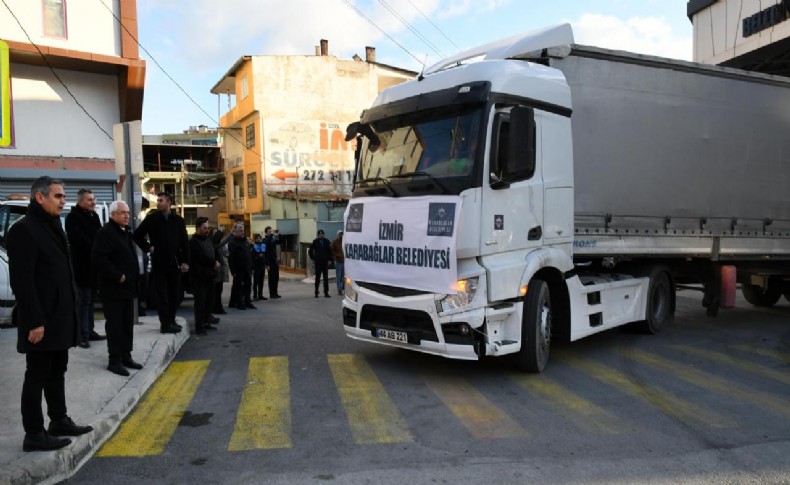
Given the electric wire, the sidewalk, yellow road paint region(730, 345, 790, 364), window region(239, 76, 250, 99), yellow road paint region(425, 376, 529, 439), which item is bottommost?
yellow road paint region(730, 345, 790, 364)

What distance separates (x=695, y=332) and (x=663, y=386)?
12.8 ft

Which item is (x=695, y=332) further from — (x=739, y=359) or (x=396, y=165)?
(x=396, y=165)

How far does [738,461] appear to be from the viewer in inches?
168

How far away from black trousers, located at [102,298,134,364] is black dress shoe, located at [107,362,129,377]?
35mm

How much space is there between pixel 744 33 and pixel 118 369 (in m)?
16.9

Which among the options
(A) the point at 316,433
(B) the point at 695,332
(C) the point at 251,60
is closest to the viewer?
(A) the point at 316,433

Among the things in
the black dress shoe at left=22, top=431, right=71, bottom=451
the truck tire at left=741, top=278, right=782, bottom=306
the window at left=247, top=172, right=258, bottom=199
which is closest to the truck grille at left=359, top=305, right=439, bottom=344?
the black dress shoe at left=22, top=431, right=71, bottom=451

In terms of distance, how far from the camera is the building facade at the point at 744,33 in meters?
14.1

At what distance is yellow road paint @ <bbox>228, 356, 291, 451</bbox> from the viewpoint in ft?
15.4

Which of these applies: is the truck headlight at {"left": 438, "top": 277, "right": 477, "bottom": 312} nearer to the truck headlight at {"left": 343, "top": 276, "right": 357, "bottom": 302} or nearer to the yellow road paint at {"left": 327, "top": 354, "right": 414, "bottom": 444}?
the yellow road paint at {"left": 327, "top": 354, "right": 414, "bottom": 444}

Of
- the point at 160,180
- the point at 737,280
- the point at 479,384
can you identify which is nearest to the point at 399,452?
the point at 479,384

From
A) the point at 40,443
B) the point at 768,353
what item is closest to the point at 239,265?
the point at 40,443

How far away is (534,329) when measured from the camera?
6480mm

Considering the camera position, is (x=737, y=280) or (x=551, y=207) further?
(x=737, y=280)
